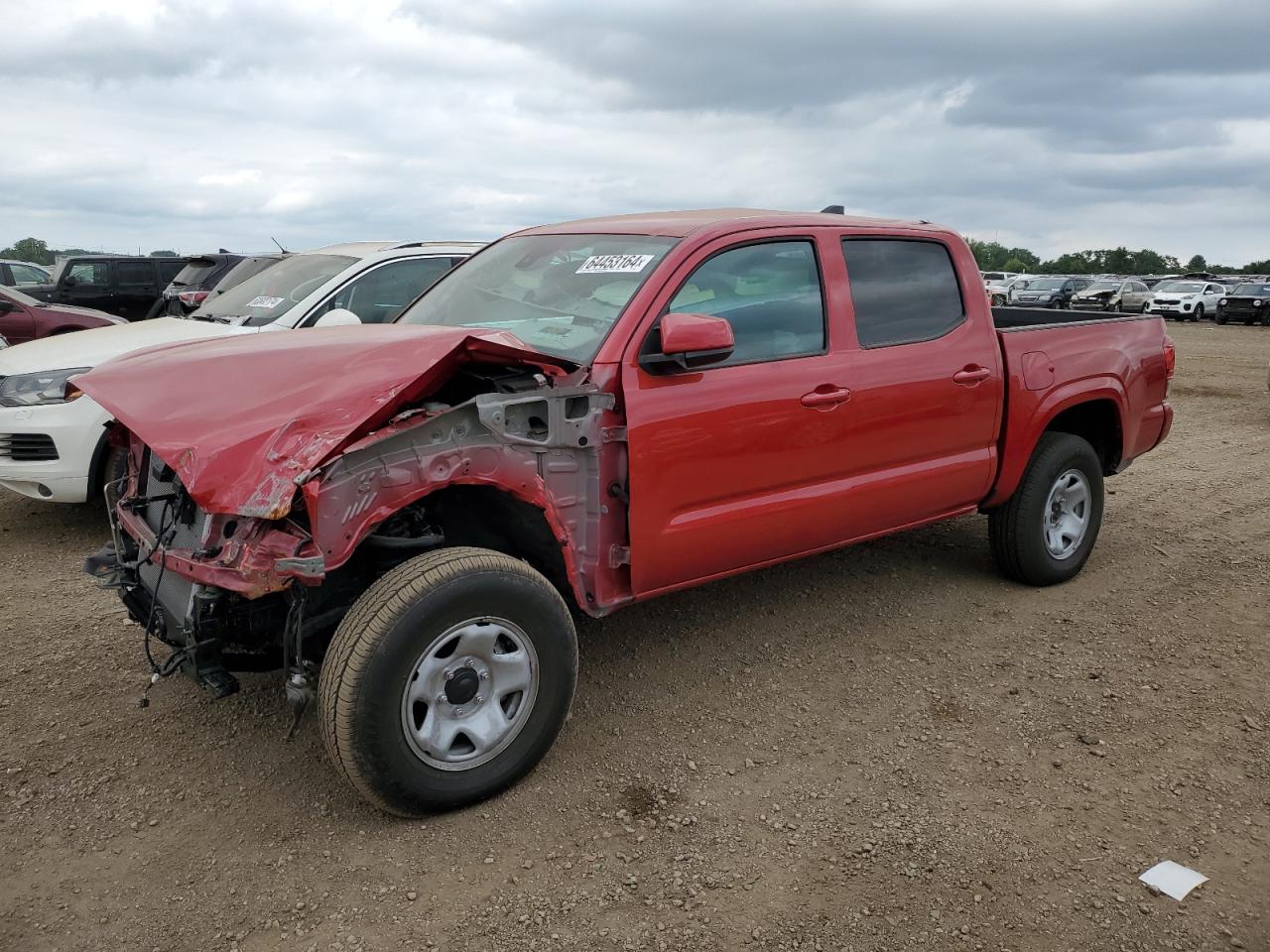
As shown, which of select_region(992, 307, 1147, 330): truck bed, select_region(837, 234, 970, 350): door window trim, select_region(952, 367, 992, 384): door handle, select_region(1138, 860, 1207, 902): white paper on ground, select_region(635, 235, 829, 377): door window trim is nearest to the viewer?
select_region(1138, 860, 1207, 902): white paper on ground

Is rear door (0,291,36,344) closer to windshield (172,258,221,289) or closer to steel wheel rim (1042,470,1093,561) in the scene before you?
windshield (172,258,221,289)

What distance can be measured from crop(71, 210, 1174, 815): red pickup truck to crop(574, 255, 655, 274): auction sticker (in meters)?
0.01

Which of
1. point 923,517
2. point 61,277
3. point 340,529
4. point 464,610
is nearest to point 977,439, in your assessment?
point 923,517

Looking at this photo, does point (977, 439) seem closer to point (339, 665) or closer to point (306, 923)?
point (339, 665)

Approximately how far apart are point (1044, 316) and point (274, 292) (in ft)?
17.0

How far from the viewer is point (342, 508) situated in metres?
2.81

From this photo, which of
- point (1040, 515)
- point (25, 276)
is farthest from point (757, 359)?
point (25, 276)

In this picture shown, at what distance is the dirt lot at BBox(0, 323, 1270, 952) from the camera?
8.73 feet

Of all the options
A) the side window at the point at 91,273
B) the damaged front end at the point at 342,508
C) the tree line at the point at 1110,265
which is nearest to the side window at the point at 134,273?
the side window at the point at 91,273

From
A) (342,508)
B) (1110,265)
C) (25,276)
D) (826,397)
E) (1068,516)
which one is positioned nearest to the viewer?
(342,508)

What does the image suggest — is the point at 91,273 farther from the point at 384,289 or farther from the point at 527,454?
the point at 527,454

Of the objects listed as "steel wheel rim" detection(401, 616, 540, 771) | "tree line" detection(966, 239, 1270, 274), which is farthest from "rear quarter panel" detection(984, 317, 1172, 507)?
"tree line" detection(966, 239, 1270, 274)

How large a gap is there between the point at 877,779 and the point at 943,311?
2200mm

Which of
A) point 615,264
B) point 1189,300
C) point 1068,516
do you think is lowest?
point 1068,516
